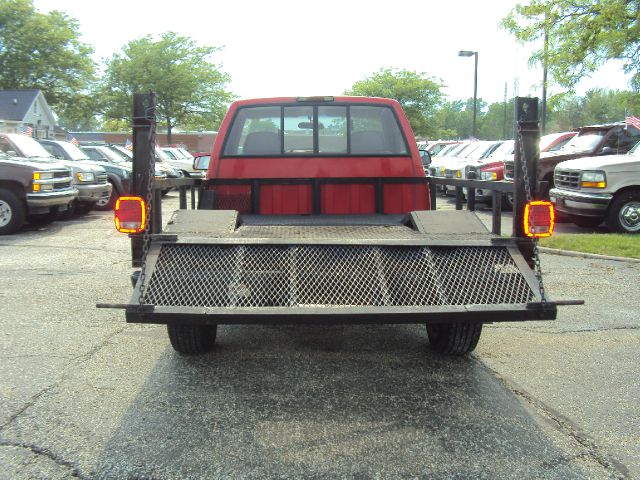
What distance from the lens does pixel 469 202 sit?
5047mm

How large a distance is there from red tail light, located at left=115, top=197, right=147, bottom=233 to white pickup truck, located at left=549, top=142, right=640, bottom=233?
932 centimetres

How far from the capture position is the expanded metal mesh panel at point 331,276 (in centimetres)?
352

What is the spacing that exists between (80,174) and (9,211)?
2.56 meters

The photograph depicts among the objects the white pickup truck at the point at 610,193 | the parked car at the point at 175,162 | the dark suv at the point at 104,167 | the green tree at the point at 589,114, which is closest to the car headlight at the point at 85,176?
the dark suv at the point at 104,167

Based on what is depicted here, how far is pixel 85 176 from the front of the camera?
1375 centimetres

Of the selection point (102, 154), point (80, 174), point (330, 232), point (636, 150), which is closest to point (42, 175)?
point (80, 174)

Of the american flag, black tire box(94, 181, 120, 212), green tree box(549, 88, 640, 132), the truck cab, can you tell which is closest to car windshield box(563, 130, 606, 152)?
the american flag

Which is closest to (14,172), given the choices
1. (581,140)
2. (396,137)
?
(396,137)

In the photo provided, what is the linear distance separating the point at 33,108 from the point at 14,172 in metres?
35.6

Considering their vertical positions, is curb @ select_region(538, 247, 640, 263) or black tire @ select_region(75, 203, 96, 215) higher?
black tire @ select_region(75, 203, 96, 215)

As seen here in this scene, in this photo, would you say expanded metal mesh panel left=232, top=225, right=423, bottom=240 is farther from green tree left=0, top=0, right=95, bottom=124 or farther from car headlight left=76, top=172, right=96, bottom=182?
green tree left=0, top=0, right=95, bottom=124

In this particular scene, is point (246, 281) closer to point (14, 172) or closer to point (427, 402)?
point (427, 402)

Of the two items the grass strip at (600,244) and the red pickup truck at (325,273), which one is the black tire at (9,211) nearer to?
the red pickup truck at (325,273)

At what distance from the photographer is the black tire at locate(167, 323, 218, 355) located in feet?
13.8
